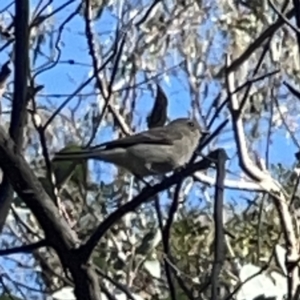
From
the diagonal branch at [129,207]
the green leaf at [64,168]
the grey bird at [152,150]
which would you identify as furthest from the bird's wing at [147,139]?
the diagonal branch at [129,207]

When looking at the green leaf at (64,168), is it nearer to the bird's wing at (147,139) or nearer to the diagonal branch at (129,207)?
the diagonal branch at (129,207)

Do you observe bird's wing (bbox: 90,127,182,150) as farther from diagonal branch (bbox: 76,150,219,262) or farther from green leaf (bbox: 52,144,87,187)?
diagonal branch (bbox: 76,150,219,262)

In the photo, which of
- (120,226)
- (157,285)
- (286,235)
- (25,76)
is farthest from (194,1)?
(25,76)

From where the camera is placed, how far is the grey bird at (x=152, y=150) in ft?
12.3

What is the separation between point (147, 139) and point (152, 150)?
3.5 inches

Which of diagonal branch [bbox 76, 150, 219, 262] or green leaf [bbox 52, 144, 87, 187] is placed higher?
green leaf [bbox 52, 144, 87, 187]

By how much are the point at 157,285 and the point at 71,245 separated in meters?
2.01

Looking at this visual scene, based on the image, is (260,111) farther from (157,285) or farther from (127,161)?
(157,285)

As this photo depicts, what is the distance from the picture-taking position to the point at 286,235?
2307 millimetres

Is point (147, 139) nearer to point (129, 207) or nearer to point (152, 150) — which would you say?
point (152, 150)

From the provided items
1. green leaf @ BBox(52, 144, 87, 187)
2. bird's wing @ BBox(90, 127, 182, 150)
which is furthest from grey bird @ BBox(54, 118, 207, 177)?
green leaf @ BBox(52, 144, 87, 187)

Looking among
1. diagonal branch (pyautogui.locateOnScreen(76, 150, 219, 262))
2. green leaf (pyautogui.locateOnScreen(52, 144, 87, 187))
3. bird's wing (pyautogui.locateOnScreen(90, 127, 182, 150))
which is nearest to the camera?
diagonal branch (pyautogui.locateOnScreen(76, 150, 219, 262))

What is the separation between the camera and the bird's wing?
3.64 metres

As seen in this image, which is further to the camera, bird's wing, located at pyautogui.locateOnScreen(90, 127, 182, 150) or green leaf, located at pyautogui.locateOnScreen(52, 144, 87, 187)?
bird's wing, located at pyautogui.locateOnScreen(90, 127, 182, 150)
